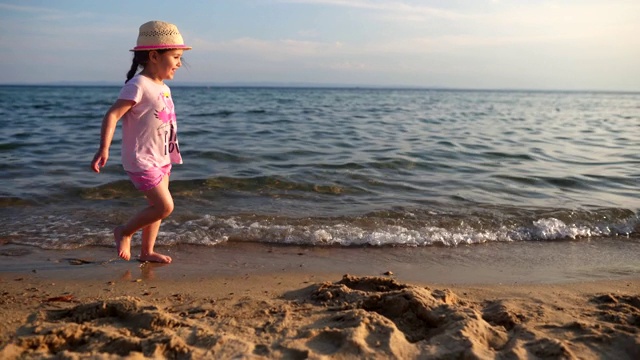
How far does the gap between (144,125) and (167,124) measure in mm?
162

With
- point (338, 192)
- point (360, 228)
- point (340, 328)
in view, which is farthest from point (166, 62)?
point (338, 192)

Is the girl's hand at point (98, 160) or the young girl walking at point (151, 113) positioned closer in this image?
the girl's hand at point (98, 160)

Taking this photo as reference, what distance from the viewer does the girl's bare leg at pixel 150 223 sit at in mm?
3729

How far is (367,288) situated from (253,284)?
2.48 ft

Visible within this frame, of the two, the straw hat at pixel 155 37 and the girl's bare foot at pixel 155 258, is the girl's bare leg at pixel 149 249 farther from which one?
the straw hat at pixel 155 37

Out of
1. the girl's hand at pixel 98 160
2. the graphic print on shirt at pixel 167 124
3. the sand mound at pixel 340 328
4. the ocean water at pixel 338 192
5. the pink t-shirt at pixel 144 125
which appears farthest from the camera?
the ocean water at pixel 338 192

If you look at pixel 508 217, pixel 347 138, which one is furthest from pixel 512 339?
pixel 347 138

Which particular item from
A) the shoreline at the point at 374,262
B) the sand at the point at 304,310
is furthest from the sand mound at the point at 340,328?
the shoreline at the point at 374,262

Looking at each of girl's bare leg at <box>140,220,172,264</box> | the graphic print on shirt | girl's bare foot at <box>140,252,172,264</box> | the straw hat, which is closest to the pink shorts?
the graphic print on shirt

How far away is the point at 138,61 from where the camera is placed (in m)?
3.67

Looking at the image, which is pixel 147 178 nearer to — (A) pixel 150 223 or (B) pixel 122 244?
(A) pixel 150 223

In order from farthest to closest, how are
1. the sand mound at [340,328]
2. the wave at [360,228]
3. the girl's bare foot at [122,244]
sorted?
A: the wave at [360,228], the girl's bare foot at [122,244], the sand mound at [340,328]

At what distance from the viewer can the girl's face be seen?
3648mm

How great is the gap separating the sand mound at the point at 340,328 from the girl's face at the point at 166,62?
4.98 feet
